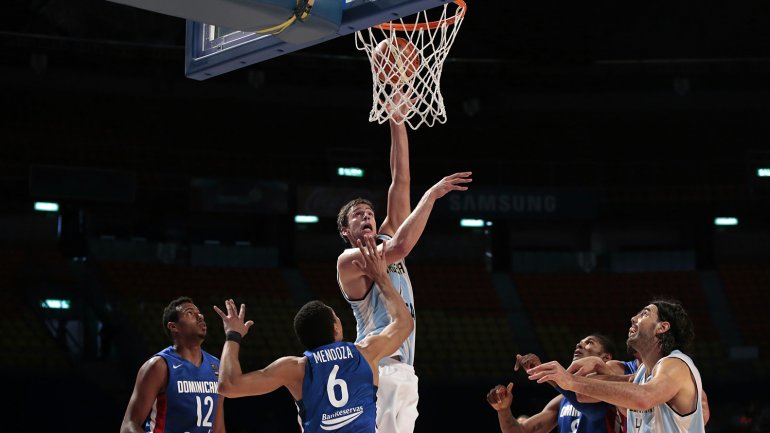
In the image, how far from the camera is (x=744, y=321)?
66.0ft

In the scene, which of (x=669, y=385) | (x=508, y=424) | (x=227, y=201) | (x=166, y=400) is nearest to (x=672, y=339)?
(x=669, y=385)

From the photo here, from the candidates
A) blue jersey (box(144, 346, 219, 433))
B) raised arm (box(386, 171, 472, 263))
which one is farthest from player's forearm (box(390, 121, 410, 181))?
blue jersey (box(144, 346, 219, 433))

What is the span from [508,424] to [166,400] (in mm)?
2298

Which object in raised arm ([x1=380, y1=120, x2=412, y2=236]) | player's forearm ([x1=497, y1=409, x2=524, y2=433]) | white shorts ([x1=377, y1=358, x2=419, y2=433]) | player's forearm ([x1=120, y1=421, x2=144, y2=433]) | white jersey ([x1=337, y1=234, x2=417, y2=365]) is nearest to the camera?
white shorts ([x1=377, y1=358, x2=419, y2=433])

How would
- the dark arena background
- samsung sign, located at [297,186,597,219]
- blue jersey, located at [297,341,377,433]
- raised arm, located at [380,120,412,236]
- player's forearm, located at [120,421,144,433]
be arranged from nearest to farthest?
1. blue jersey, located at [297,341,377,433]
2. player's forearm, located at [120,421,144,433]
3. raised arm, located at [380,120,412,236]
4. the dark arena background
5. samsung sign, located at [297,186,597,219]

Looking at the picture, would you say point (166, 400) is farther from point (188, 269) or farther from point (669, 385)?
point (188, 269)

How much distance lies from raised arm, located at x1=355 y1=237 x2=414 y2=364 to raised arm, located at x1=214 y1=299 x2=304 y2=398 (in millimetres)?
380

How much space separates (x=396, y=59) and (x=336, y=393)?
2.43m

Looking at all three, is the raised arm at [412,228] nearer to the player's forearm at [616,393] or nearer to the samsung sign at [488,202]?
the player's forearm at [616,393]

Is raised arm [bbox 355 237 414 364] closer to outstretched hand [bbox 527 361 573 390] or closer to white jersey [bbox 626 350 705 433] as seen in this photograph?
outstretched hand [bbox 527 361 573 390]

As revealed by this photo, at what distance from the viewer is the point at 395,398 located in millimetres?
5047

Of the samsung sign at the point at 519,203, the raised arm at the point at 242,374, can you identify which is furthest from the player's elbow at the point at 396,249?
the samsung sign at the point at 519,203

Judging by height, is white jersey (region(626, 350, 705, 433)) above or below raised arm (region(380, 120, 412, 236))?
below

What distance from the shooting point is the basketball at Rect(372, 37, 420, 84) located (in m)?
5.99
